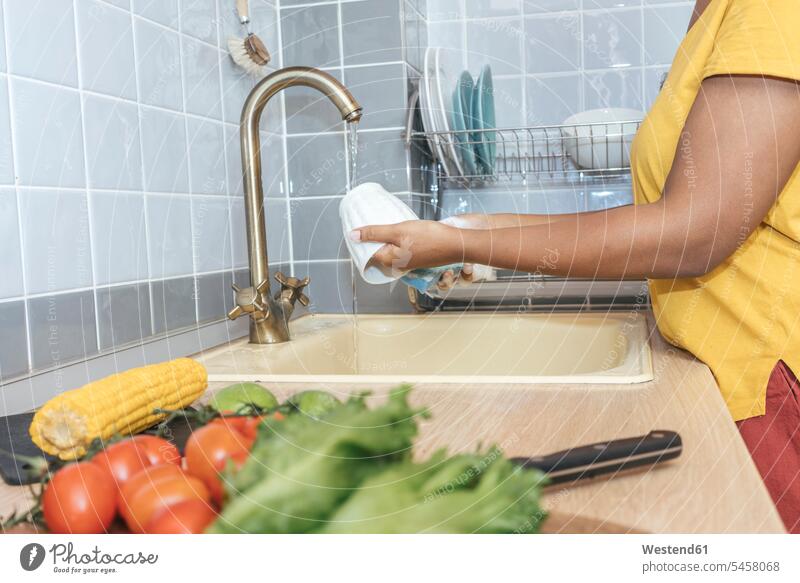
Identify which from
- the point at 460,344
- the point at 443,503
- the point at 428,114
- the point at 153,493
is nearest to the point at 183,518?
the point at 153,493

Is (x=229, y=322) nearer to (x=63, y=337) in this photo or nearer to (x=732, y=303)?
(x=63, y=337)

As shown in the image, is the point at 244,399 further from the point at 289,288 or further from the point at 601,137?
the point at 601,137

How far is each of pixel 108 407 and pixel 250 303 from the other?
0.43 meters

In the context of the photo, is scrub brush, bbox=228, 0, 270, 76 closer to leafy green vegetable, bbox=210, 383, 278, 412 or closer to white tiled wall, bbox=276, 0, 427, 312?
white tiled wall, bbox=276, 0, 427, 312

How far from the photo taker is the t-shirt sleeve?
0.56 meters

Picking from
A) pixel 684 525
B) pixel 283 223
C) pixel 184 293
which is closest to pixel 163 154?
pixel 184 293

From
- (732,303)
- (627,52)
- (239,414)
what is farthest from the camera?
(627,52)

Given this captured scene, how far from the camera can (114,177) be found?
77cm

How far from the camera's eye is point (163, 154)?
0.85 m

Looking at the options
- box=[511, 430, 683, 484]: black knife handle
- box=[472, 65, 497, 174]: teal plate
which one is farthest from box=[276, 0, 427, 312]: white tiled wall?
box=[511, 430, 683, 484]: black knife handle
